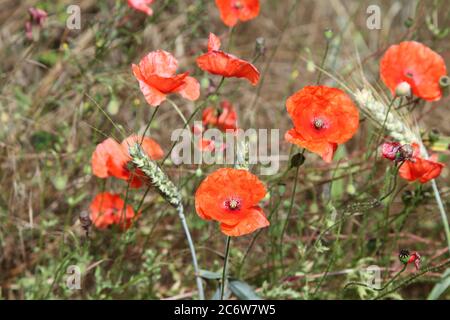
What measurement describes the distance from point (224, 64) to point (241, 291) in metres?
0.62

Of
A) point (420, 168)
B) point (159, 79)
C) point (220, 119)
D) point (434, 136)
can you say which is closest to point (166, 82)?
point (159, 79)

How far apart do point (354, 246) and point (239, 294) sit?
69cm

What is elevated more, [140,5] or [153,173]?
[140,5]

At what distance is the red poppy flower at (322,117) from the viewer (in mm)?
1833

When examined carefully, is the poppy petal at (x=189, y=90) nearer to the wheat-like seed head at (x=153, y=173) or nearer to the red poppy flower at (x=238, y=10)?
the wheat-like seed head at (x=153, y=173)

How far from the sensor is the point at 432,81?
7.21ft

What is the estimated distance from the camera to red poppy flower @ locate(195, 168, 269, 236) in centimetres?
169

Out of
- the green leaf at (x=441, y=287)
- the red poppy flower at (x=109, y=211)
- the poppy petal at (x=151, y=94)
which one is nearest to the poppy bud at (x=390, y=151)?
the green leaf at (x=441, y=287)

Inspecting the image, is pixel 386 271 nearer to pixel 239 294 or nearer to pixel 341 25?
pixel 239 294

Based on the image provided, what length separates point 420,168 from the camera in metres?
1.98

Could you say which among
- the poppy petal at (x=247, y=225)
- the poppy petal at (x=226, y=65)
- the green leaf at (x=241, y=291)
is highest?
the poppy petal at (x=226, y=65)

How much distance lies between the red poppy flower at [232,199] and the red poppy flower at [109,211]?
1.67 ft

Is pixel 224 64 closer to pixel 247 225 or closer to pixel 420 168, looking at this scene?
pixel 247 225
